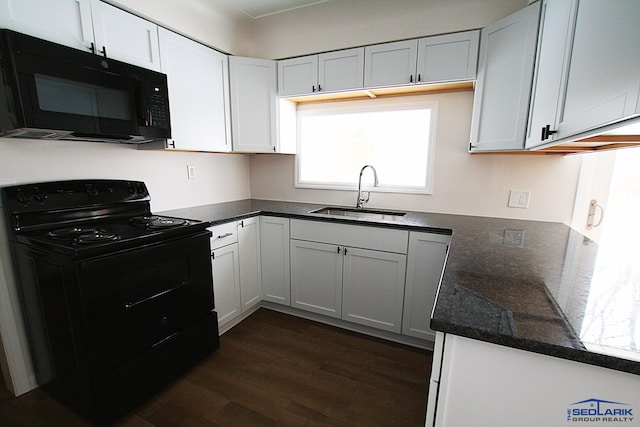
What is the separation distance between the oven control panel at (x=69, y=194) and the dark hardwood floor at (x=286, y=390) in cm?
109

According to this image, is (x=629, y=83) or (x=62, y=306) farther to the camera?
(x=62, y=306)

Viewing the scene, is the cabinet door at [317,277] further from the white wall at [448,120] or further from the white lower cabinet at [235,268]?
the white wall at [448,120]

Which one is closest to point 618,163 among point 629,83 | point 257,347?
point 629,83

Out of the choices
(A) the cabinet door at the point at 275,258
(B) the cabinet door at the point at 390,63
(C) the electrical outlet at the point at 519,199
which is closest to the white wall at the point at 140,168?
(A) the cabinet door at the point at 275,258

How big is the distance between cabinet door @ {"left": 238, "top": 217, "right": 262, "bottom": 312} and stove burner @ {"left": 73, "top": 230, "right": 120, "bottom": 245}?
93 cm

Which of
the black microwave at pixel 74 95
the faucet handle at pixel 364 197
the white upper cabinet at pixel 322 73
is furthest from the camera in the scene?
the faucet handle at pixel 364 197

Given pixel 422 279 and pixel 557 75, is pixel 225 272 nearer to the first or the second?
pixel 422 279

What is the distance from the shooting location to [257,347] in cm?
208

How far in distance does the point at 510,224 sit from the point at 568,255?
750 millimetres

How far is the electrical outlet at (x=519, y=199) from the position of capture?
211 centimetres

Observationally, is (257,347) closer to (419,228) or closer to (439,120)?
(419,228)

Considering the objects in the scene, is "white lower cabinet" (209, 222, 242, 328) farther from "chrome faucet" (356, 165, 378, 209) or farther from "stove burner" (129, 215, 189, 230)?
"chrome faucet" (356, 165, 378, 209)

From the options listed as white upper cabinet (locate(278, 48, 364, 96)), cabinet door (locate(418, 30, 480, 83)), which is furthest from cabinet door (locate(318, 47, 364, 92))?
cabinet door (locate(418, 30, 480, 83))
